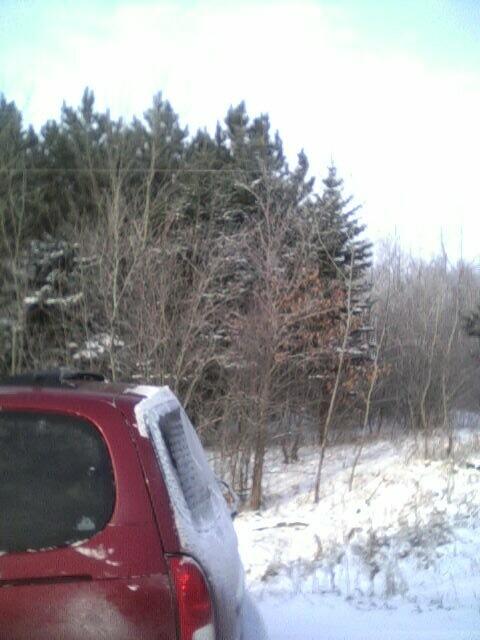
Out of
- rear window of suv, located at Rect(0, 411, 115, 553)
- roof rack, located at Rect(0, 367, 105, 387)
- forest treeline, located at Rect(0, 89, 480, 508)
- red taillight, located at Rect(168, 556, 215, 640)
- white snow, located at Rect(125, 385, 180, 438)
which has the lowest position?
red taillight, located at Rect(168, 556, 215, 640)

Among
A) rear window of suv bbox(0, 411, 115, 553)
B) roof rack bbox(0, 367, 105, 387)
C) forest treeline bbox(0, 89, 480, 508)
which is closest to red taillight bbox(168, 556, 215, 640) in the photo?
rear window of suv bbox(0, 411, 115, 553)

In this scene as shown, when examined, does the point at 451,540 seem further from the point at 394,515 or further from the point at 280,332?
the point at 280,332

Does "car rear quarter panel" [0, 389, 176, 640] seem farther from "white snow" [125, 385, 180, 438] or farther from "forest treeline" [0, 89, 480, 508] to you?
"forest treeline" [0, 89, 480, 508]

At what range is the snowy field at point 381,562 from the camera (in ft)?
16.0

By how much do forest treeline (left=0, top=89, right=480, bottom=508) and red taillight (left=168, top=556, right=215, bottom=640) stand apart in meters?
12.9

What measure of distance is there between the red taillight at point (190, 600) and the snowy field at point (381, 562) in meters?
2.75

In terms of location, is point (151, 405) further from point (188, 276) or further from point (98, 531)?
point (188, 276)

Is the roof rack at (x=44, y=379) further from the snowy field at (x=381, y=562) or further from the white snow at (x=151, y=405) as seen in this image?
the snowy field at (x=381, y=562)

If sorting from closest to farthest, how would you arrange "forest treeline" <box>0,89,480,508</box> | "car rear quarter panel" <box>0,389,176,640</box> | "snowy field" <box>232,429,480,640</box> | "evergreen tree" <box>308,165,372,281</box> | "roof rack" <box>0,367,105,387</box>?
"car rear quarter panel" <box>0,389,176,640</box> < "roof rack" <box>0,367,105,387</box> < "snowy field" <box>232,429,480,640</box> < "forest treeline" <box>0,89,480,508</box> < "evergreen tree" <box>308,165,372,281</box>

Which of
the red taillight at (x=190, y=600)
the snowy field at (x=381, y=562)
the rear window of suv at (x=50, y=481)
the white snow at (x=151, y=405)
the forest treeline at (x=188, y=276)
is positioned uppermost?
the forest treeline at (x=188, y=276)

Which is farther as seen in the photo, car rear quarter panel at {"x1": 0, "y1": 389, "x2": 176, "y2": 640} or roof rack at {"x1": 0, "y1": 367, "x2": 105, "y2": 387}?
roof rack at {"x1": 0, "y1": 367, "x2": 105, "y2": 387}

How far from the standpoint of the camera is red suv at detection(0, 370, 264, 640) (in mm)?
2084

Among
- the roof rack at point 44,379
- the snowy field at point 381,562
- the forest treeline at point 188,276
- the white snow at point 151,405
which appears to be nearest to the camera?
the white snow at point 151,405

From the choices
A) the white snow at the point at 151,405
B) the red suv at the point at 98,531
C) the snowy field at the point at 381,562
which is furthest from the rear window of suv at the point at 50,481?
the snowy field at the point at 381,562
